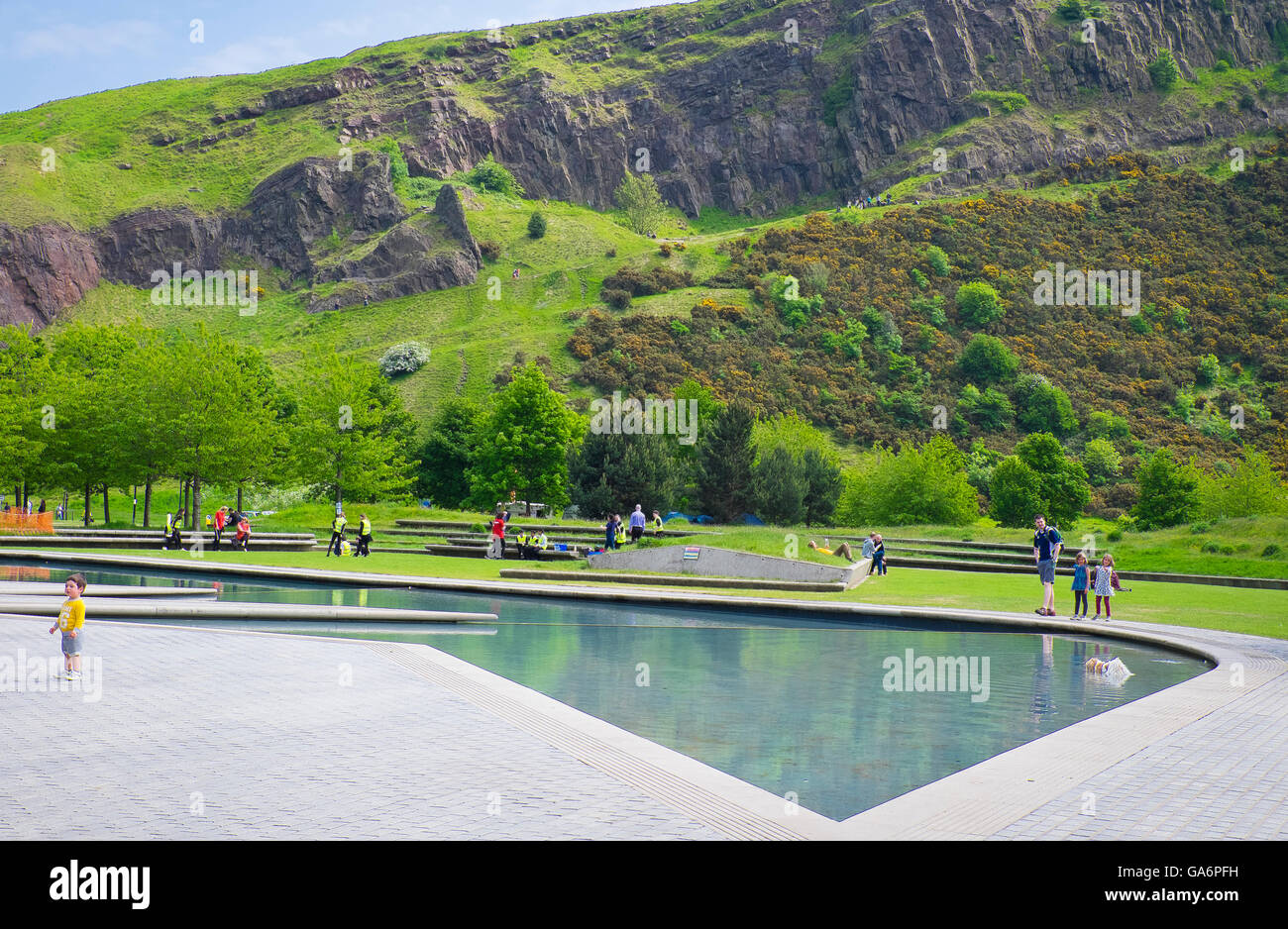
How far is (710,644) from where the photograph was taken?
52.3 feet

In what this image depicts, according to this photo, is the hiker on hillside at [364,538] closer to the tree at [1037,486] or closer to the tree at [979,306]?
the tree at [1037,486]

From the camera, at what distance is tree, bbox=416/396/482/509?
67.0 metres

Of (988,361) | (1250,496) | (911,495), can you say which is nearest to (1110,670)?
(911,495)

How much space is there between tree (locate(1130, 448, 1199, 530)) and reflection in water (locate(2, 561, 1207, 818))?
147 feet

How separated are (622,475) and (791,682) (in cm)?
3352

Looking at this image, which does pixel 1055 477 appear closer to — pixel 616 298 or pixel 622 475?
pixel 622 475

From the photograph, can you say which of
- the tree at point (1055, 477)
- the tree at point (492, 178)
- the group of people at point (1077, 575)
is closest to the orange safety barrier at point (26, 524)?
the group of people at point (1077, 575)

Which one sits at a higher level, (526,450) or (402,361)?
(402,361)

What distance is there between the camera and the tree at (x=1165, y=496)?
183 ft

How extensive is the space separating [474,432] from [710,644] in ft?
167

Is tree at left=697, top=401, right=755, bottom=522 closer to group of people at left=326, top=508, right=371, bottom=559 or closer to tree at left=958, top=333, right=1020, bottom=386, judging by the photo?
group of people at left=326, top=508, right=371, bottom=559

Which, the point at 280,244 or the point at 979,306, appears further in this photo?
the point at 280,244

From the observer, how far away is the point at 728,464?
4781 centimetres

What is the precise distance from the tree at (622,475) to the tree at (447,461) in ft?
71.8
